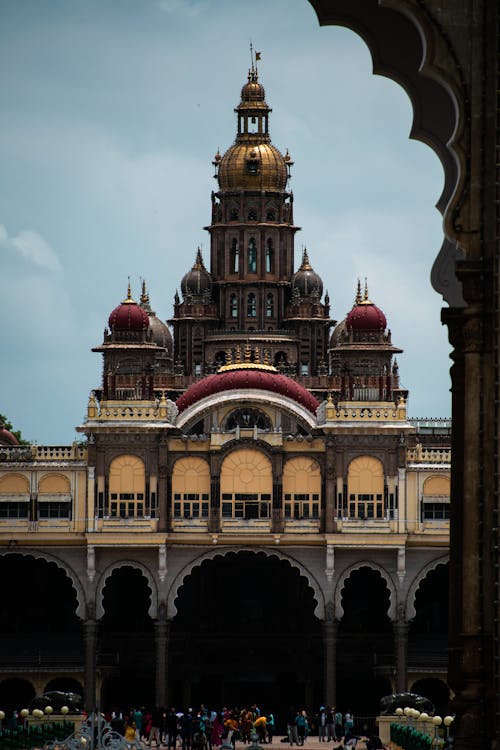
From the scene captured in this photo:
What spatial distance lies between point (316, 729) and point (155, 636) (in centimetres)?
828

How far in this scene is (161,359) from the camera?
354 feet

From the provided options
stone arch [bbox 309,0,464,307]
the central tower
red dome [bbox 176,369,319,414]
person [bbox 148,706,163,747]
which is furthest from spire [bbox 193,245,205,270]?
stone arch [bbox 309,0,464,307]

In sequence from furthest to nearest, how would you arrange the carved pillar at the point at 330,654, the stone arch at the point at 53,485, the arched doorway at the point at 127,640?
1. the arched doorway at the point at 127,640
2. the stone arch at the point at 53,485
3. the carved pillar at the point at 330,654

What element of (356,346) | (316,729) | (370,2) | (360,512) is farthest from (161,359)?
(370,2)

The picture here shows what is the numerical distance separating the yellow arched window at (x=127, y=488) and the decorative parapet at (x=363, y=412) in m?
7.62

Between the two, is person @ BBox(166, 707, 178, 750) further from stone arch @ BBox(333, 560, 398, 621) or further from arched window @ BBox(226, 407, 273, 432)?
arched window @ BBox(226, 407, 273, 432)

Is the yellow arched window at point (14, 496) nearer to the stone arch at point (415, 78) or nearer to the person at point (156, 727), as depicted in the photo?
the person at point (156, 727)

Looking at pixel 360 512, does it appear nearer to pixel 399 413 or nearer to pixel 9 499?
pixel 399 413

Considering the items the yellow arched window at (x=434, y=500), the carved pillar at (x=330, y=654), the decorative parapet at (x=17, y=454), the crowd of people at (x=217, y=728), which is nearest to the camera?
the crowd of people at (x=217, y=728)

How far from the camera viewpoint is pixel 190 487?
86875mm

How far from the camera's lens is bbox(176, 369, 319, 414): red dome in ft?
292

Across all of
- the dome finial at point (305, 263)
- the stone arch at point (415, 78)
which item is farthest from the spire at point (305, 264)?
the stone arch at point (415, 78)

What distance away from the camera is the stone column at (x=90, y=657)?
83625mm

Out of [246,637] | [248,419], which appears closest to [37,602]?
[246,637]
